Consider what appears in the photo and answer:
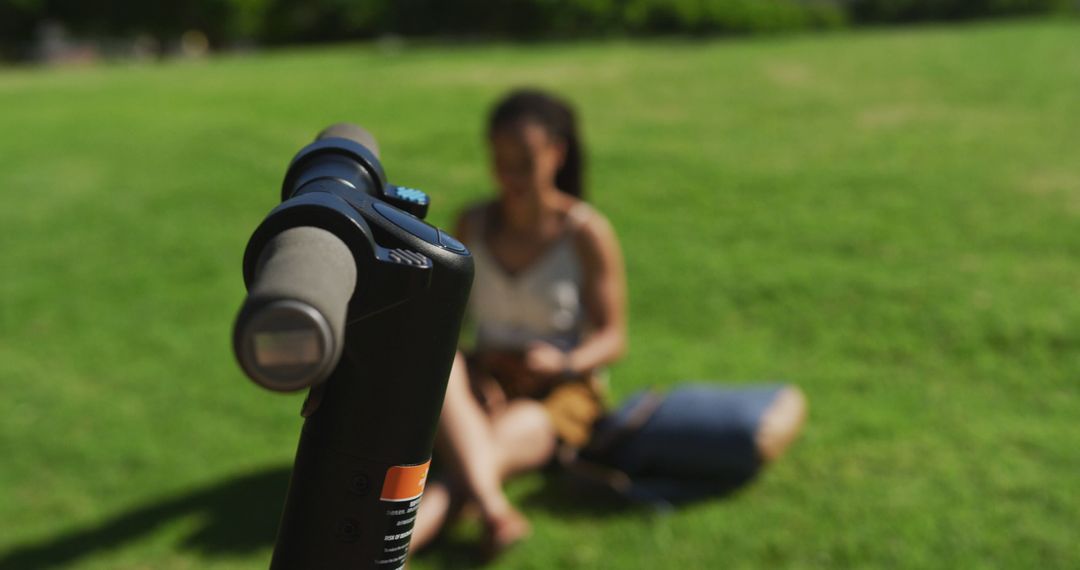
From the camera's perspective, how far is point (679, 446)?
390cm

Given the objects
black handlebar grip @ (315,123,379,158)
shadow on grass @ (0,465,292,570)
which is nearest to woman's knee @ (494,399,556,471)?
shadow on grass @ (0,465,292,570)

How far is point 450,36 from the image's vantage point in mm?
35594

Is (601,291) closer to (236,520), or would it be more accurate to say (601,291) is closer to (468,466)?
(468,466)

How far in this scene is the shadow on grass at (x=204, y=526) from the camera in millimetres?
3754

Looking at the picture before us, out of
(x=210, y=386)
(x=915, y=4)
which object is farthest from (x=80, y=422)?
(x=915, y=4)

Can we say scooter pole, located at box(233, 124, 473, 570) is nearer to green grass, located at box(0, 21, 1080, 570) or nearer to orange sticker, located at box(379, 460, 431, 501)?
orange sticker, located at box(379, 460, 431, 501)

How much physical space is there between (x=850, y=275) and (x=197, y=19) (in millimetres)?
37837

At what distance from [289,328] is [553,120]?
3.30 m

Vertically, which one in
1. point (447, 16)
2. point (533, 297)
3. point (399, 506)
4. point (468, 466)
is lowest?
point (447, 16)

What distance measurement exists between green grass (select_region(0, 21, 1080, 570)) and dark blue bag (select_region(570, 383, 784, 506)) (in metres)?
0.11

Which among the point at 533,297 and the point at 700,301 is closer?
the point at 533,297

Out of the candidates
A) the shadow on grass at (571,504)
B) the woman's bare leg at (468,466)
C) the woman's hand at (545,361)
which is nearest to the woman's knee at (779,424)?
the shadow on grass at (571,504)

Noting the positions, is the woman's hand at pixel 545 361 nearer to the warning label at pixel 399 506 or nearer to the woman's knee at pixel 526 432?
the woman's knee at pixel 526 432

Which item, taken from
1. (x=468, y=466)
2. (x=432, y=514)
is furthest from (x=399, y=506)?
(x=432, y=514)
